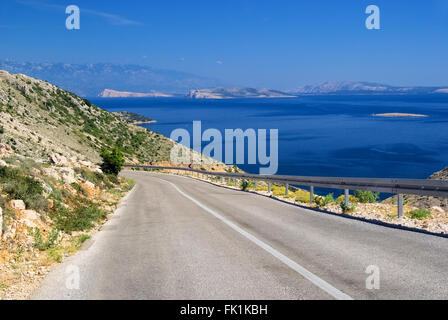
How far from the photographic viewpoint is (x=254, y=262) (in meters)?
6.74

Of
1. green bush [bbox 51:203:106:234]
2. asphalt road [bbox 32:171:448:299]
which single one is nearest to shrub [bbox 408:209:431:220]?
asphalt road [bbox 32:171:448:299]

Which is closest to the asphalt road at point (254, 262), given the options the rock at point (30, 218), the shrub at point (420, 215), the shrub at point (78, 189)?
the rock at point (30, 218)

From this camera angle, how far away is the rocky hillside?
51188mm

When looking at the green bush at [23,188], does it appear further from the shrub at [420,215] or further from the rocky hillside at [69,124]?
the rocky hillside at [69,124]

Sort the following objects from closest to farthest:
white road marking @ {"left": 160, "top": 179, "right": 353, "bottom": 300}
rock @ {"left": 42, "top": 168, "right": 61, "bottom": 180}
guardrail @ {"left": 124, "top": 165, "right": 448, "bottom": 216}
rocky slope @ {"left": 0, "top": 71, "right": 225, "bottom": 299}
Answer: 1. white road marking @ {"left": 160, "top": 179, "right": 353, "bottom": 300}
2. rocky slope @ {"left": 0, "top": 71, "right": 225, "bottom": 299}
3. guardrail @ {"left": 124, "top": 165, "right": 448, "bottom": 216}
4. rock @ {"left": 42, "top": 168, "right": 61, "bottom": 180}

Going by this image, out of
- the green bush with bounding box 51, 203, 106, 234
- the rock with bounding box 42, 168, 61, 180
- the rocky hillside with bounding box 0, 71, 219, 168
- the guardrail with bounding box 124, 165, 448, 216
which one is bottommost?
the green bush with bounding box 51, 203, 106, 234

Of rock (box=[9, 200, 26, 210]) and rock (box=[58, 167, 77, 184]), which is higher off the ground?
rock (box=[58, 167, 77, 184])

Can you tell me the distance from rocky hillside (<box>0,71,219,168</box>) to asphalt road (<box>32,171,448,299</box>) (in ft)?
114

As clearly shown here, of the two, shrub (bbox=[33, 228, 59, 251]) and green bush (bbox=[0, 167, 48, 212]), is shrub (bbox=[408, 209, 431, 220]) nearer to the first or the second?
shrub (bbox=[33, 228, 59, 251])

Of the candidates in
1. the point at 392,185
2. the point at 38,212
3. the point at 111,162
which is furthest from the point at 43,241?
the point at 111,162

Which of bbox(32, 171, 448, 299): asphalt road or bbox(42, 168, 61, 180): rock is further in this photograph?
bbox(42, 168, 61, 180): rock
